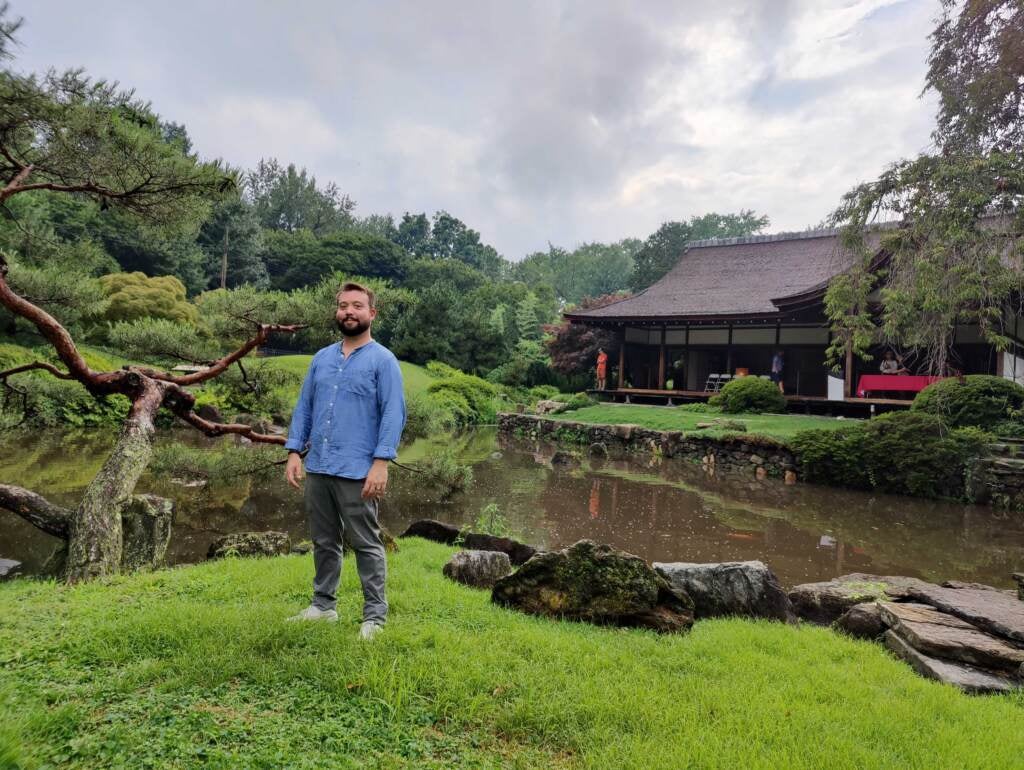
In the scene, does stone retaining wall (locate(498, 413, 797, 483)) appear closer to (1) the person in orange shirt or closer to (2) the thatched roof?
(1) the person in orange shirt

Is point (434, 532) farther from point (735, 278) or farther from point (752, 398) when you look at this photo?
point (735, 278)

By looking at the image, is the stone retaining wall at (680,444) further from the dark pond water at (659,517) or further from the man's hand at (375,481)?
the man's hand at (375,481)

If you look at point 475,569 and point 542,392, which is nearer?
point 475,569

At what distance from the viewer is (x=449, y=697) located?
210 cm

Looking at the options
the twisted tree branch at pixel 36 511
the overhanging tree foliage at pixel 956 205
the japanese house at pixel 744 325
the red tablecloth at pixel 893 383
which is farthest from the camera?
the japanese house at pixel 744 325

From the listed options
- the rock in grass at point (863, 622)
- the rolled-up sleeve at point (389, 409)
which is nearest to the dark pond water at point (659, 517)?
the rock in grass at point (863, 622)

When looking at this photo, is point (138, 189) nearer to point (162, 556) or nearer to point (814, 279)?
point (162, 556)

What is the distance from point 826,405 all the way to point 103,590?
51.3ft

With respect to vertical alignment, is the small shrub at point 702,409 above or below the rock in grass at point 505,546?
above

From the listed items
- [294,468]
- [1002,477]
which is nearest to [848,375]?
[1002,477]

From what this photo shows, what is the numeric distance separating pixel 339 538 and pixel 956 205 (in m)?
9.94

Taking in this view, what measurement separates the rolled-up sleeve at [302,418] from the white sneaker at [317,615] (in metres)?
0.79

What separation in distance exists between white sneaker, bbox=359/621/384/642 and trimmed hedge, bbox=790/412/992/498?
9631 millimetres

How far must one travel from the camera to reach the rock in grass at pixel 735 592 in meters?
3.61
